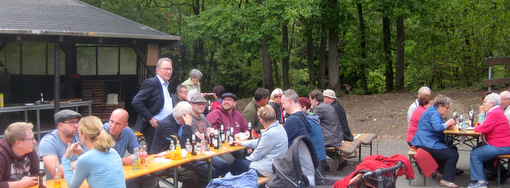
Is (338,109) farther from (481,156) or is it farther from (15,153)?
(15,153)

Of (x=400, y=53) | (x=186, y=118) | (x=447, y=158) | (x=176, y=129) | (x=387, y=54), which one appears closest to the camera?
(x=186, y=118)

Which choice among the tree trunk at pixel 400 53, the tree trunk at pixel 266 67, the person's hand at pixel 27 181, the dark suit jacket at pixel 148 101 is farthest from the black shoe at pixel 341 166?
the tree trunk at pixel 400 53

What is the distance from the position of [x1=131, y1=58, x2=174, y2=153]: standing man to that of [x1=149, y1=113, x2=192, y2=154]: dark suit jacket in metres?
0.74

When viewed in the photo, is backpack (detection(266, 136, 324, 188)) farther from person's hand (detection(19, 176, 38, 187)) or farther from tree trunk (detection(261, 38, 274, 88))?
tree trunk (detection(261, 38, 274, 88))

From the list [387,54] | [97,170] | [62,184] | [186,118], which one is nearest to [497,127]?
[186,118]

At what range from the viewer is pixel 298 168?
201 inches

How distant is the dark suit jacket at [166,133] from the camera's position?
6359 mm

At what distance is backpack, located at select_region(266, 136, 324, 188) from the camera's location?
5133 millimetres

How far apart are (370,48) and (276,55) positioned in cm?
764

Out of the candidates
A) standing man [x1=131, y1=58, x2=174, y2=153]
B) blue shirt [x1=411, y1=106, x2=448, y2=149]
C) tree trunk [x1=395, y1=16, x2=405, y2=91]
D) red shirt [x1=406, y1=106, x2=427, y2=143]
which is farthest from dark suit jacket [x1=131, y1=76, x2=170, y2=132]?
tree trunk [x1=395, y1=16, x2=405, y2=91]

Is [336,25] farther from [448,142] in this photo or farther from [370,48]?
[448,142]

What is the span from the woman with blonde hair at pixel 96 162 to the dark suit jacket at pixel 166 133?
1932mm

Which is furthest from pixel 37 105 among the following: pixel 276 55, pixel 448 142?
pixel 448 142

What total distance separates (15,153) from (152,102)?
2916mm
